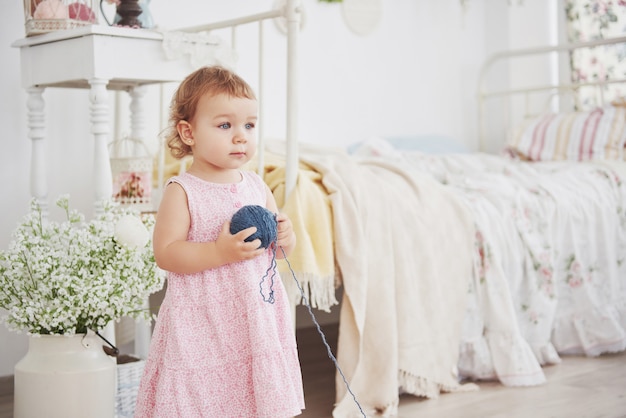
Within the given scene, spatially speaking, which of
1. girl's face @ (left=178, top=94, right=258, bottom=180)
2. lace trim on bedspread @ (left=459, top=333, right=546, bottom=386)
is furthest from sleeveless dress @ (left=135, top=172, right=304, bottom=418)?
lace trim on bedspread @ (left=459, top=333, right=546, bottom=386)

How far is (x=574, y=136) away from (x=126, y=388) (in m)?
2.18

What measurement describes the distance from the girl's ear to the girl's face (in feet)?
0.04

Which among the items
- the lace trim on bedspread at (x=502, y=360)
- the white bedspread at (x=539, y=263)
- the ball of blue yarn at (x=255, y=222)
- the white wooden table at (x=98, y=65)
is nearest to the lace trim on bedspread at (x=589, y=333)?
the white bedspread at (x=539, y=263)

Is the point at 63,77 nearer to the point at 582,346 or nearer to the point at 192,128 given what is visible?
the point at 192,128

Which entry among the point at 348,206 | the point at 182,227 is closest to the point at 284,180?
the point at 348,206

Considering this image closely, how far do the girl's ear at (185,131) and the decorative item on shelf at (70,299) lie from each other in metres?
0.41

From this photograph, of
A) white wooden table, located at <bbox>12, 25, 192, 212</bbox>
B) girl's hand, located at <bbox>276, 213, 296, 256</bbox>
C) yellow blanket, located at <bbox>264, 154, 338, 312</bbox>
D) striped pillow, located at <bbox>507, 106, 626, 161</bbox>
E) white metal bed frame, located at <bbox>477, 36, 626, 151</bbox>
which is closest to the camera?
girl's hand, located at <bbox>276, 213, 296, 256</bbox>

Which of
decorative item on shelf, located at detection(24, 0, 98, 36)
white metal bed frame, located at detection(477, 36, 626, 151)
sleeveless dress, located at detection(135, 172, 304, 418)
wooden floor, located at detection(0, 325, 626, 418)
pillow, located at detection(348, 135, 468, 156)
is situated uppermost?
white metal bed frame, located at detection(477, 36, 626, 151)

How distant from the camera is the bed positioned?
2.22m

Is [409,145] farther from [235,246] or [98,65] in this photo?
[235,246]

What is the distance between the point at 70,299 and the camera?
1.77 meters

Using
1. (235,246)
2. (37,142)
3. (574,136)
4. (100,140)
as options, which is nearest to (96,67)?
(100,140)

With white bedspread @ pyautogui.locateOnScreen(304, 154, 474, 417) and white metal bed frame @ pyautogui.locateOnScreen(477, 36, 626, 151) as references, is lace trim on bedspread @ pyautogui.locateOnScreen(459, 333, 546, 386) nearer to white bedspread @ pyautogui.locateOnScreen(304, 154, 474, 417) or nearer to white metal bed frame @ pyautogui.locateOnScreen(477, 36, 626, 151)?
white bedspread @ pyautogui.locateOnScreen(304, 154, 474, 417)

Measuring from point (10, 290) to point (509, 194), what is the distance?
158 cm
